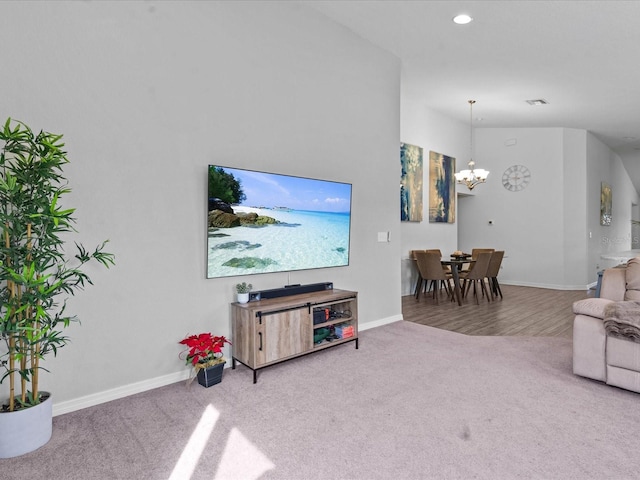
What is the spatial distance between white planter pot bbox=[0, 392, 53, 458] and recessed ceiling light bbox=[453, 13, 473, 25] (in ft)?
15.0

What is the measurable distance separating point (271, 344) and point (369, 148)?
255cm

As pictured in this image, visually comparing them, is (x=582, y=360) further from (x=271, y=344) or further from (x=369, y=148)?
(x=369, y=148)

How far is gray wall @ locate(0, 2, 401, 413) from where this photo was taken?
2391 mm

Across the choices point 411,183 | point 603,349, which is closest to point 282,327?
point 603,349

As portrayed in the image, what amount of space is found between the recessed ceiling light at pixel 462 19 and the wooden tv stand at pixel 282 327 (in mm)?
2950

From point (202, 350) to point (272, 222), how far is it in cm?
119

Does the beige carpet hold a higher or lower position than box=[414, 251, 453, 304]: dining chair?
lower

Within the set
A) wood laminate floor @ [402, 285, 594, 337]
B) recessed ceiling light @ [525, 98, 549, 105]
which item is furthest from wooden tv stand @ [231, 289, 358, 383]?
recessed ceiling light @ [525, 98, 549, 105]

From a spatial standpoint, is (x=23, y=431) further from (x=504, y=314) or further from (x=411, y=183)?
(x=411, y=183)

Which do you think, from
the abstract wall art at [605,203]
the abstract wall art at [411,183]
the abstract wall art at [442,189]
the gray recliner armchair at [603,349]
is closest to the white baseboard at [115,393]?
the gray recliner armchair at [603,349]

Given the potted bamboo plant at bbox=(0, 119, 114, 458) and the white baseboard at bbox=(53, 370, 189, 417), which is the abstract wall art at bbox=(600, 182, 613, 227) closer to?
the white baseboard at bbox=(53, 370, 189, 417)

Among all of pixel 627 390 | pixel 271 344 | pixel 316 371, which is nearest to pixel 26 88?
pixel 271 344

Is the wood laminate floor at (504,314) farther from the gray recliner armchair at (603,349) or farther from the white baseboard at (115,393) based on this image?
the white baseboard at (115,393)

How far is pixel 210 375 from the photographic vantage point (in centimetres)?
276
